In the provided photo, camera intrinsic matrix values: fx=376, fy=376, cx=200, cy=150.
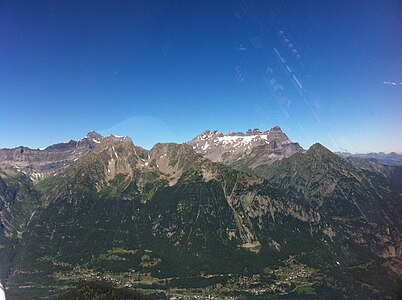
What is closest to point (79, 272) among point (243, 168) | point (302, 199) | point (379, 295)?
point (379, 295)

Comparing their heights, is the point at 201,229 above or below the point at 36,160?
below

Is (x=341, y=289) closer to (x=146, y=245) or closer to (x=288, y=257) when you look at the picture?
(x=288, y=257)

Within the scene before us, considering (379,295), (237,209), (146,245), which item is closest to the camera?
(379,295)

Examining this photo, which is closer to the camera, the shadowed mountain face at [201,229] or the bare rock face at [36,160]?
the shadowed mountain face at [201,229]

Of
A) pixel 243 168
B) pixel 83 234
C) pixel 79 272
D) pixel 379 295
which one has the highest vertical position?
pixel 243 168

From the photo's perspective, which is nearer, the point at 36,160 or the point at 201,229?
the point at 201,229

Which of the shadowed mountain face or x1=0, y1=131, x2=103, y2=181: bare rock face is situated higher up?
x1=0, y1=131, x2=103, y2=181: bare rock face

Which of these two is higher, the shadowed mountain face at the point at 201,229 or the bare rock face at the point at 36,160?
the bare rock face at the point at 36,160

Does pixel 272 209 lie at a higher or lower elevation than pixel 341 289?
higher
